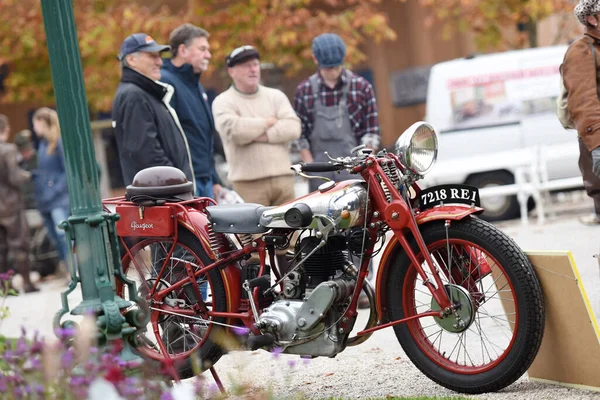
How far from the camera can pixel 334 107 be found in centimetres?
895

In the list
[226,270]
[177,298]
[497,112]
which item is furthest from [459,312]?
[497,112]

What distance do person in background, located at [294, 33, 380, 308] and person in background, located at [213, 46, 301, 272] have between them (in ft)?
1.15

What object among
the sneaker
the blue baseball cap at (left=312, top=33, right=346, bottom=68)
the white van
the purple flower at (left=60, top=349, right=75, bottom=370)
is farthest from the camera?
the white van

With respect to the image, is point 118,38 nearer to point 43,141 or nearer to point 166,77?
point 43,141

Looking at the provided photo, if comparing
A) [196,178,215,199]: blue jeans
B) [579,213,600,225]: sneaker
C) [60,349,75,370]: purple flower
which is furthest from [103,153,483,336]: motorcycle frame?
[579,213,600,225]: sneaker

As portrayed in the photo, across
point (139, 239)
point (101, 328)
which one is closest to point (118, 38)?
point (139, 239)

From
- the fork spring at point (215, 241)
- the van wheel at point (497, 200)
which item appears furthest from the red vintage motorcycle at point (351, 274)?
the van wheel at point (497, 200)

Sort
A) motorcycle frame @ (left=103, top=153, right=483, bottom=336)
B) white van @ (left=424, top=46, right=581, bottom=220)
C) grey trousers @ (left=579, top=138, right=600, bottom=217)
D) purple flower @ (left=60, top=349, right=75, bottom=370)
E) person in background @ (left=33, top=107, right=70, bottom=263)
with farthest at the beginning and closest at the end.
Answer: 1. white van @ (left=424, top=46, right=581, bottom=220)
2. person in background @ (left=33, top=107, right=70, bottom=263)
3. grey trousers @ (left=579, top=138, right=600, bottom=217)
4. motorcycle frame @ (left=103, top=153, right=483, bottom=336)
5. purple flower @ (left=60, top=349, right=75, bottom=370)

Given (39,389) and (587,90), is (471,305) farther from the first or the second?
(39,389)

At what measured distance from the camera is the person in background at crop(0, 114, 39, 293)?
1283cm

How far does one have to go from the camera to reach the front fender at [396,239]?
5281 millimetres

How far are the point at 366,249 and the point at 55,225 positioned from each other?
330 inches

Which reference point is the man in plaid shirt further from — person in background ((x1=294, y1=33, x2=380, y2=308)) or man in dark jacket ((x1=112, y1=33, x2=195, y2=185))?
man in dark jacket ((x1=112, y1=33, x2=195, y2=185))

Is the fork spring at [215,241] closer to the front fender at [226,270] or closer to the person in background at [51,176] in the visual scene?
the front fender at [226,270]
